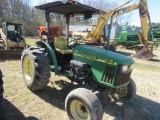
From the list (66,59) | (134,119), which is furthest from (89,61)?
(134,119)

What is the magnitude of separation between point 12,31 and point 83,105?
27.9 ft

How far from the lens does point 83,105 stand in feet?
11.1

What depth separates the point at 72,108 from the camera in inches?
138

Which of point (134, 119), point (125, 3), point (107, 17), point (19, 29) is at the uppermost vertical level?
point (125, 3)

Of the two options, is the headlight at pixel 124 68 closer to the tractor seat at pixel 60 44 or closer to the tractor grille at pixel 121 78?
the tractor grille at pixel 121 78

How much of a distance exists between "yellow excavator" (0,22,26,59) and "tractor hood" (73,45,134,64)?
5.43m

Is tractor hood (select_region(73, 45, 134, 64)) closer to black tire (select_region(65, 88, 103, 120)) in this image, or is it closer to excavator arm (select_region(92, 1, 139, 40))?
black tire (select_region(65, 88, 103, 120))

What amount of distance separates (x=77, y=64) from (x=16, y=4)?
28970 millimetres

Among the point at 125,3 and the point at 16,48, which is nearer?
the point at 16,48

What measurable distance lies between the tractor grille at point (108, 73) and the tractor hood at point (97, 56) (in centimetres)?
12

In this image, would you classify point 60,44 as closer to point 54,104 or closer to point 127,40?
point 54,104

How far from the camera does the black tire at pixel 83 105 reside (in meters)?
3.09

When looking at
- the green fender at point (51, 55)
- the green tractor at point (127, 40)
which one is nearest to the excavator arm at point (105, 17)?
the green tractor at point (127, 40)

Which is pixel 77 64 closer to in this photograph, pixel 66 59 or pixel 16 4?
pixel 66 59
